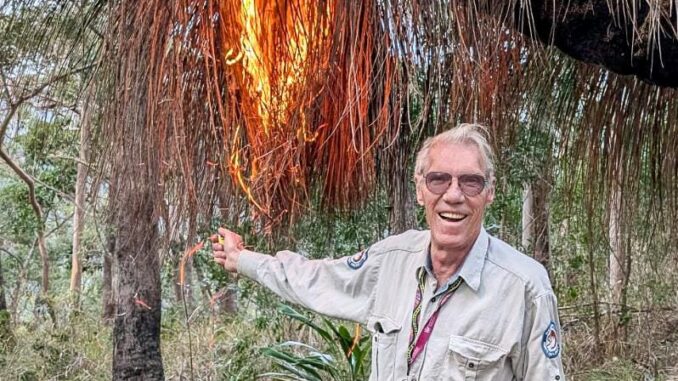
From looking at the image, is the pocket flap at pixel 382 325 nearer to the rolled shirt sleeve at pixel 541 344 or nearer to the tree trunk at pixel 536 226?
the rolled shirt sleeve at pixel 541 344

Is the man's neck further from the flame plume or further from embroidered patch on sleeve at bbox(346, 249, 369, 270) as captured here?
the flame plume

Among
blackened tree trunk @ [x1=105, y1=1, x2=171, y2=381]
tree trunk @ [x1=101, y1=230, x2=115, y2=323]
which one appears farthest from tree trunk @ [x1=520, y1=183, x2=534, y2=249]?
tree trunk @ [x1=101, y1=230, x2=115, y2=323]

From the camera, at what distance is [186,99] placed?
5.87 ft

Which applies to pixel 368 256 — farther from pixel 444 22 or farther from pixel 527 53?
pixel 527 53

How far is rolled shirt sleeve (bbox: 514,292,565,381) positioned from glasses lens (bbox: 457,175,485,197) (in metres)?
0.21

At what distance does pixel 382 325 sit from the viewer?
136cm

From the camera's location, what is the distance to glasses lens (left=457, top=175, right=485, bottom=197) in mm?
1290

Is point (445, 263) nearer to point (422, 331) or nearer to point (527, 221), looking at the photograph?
point (422, 331)

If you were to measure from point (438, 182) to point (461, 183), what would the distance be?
0.14ft

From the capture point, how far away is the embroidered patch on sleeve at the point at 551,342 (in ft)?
3.90

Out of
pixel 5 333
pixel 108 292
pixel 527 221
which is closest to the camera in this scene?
pixel 527 221

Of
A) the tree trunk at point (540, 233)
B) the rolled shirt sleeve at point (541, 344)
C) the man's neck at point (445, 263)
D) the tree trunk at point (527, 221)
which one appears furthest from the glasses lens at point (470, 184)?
the tree trunk at point (527, 221)

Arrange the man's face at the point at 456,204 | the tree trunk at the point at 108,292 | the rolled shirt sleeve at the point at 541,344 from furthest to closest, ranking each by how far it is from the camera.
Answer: the tree trunk at the point at 108,292, the man's face at the point at 456,204, the rolled shirt sleeve at the point at 541,344

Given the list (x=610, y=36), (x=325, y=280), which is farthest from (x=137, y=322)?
(x=610, y=36)
